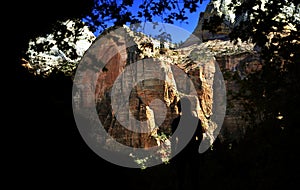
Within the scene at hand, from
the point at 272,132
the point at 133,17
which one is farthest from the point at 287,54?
the point at 133,17

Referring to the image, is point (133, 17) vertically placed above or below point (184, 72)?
below

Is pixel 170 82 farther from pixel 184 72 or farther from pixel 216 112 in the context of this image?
pixel 216 112

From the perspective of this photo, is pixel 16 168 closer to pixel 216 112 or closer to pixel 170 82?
pixel 170 82

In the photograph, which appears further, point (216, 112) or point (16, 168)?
point (216, 112)

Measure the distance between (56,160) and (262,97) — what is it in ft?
12.4

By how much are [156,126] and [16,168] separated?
25776 mm

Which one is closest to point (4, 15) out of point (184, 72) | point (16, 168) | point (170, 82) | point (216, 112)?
point (16, 168)

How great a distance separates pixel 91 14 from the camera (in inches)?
251

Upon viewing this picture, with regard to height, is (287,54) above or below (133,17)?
below

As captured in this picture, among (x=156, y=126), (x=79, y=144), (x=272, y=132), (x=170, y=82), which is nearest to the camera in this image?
(x=272, y=132)

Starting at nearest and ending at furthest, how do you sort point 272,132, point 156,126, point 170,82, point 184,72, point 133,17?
point 272,132, point 133,17, point 156,126, point 170,82, point 184,72

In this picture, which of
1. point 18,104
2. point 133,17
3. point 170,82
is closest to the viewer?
point 18,104

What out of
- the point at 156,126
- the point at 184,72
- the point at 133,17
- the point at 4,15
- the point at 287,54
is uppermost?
the point at 184,72

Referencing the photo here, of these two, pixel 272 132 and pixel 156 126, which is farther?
pixel 156 126
